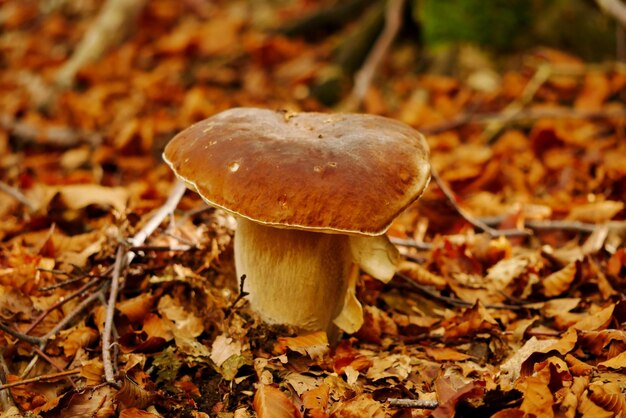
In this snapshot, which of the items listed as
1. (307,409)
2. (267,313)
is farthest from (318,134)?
(307,409)

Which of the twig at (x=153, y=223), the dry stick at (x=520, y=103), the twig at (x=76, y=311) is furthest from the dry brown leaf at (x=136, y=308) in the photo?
the dry stick at (x=520, y=103)

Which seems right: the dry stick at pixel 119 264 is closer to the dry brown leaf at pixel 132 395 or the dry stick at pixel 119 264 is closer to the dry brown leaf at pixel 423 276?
the dry brown leaf at pixel 132 395

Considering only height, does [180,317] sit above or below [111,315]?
below

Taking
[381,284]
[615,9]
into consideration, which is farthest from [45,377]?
[615,9]

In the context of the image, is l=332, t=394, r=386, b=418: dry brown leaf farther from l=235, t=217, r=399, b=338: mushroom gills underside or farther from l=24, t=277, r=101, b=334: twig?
l=24, t=277, r=101, b=334: twig

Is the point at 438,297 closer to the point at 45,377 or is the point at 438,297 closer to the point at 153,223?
the point at 153,223

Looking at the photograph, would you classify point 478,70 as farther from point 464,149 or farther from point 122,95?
point 122,95
